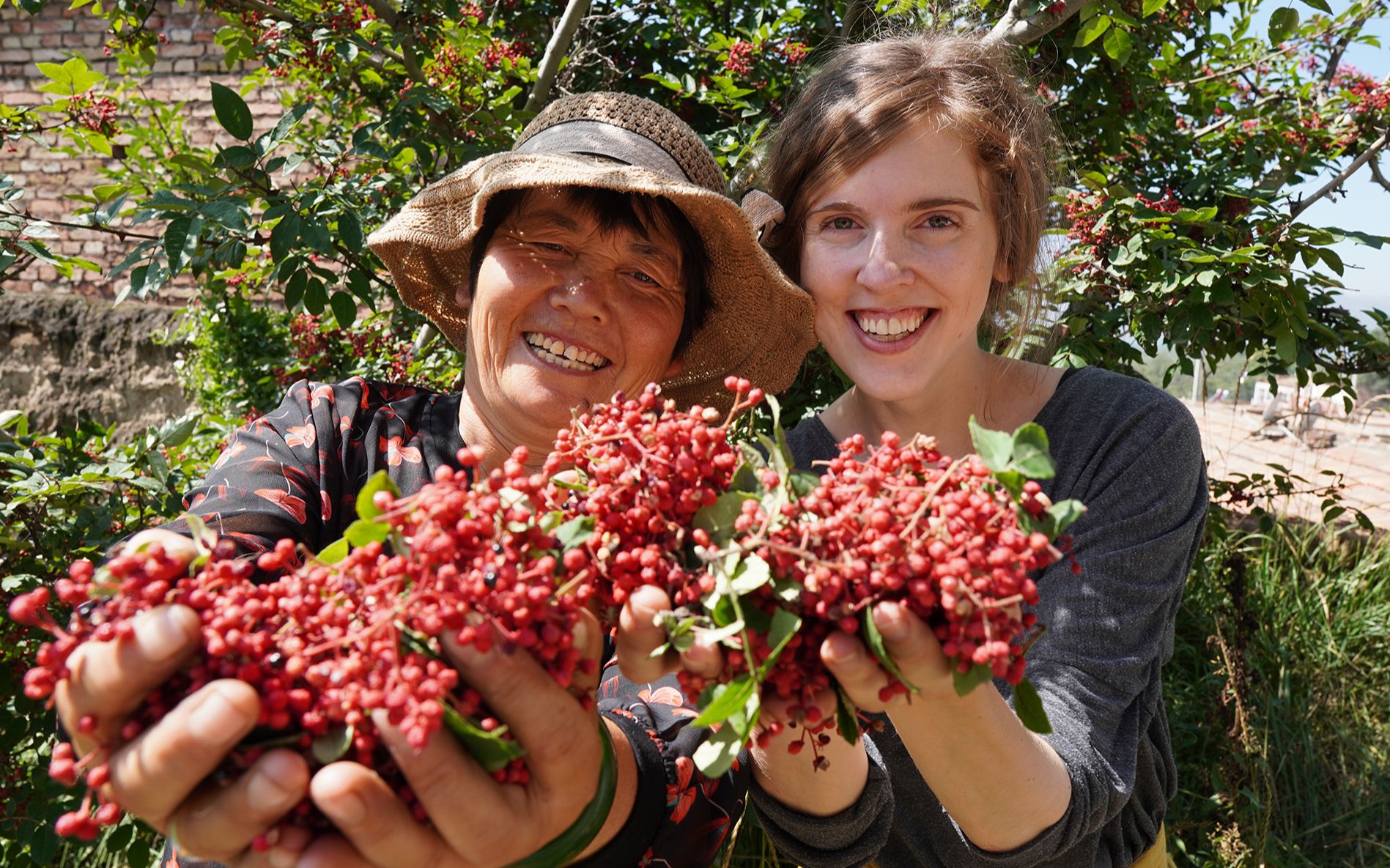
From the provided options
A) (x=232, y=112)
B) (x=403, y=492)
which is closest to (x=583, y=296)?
(x=403, y=492)

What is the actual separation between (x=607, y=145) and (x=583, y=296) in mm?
277

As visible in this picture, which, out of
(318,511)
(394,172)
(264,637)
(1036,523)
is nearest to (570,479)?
(264,637)

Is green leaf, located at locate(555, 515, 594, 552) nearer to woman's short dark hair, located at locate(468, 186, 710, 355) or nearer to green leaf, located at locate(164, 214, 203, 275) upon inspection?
woman's short dark hair, located at locate(468, 186, 710, 355)

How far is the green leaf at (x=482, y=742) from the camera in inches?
31.4

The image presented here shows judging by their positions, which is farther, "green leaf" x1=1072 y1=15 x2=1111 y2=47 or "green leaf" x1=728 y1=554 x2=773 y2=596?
"green leaf" x1=1072 y1=15 x2=1111 y2=47

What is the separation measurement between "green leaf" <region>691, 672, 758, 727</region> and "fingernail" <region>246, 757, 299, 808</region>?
34 cm

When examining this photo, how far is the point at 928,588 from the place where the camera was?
0.81 m

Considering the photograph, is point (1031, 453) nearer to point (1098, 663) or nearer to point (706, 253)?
point (1098, 663)

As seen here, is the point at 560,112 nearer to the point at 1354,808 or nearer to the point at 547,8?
the point at 547,8

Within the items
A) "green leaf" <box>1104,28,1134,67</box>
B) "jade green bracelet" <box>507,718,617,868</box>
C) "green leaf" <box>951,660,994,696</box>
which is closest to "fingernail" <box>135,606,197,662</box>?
"jade green bracelet" <box>507,718,617,868</box>

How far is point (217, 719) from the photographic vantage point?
72 cm

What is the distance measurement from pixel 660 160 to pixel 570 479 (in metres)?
0.88

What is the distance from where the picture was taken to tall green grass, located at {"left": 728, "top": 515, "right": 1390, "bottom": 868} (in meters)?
3.21

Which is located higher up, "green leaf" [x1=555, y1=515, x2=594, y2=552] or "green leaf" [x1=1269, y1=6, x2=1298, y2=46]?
"green leaf" [x1=1269, y1=6, x2=1298, y2=46]
